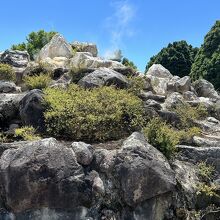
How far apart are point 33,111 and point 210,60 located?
28.9 m

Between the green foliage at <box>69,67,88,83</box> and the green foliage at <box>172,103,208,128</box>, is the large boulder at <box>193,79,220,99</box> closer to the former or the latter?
the green foliage at <box>172,103,208,128</box>

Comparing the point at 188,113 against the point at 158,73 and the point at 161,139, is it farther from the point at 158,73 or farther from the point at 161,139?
the point at 158,73

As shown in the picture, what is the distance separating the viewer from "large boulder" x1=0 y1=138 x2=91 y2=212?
30.5ft

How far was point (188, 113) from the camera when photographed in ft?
47.8

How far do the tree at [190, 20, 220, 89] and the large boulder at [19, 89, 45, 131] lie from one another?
2502cm

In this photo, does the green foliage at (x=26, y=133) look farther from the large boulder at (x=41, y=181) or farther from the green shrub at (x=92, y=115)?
the large boulder at (x=41, y=181)

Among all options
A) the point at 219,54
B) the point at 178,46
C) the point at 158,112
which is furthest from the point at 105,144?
the point at 178,46

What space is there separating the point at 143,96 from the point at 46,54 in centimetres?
718

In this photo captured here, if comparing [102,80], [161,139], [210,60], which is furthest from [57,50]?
[210,60]

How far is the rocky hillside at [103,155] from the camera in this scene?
9391 millimetres

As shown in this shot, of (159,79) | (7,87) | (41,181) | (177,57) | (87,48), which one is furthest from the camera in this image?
(177,57)

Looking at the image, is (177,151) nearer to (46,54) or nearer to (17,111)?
(17,111)

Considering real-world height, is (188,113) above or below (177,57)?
below

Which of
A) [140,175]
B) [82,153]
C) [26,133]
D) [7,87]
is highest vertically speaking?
[7,87]
